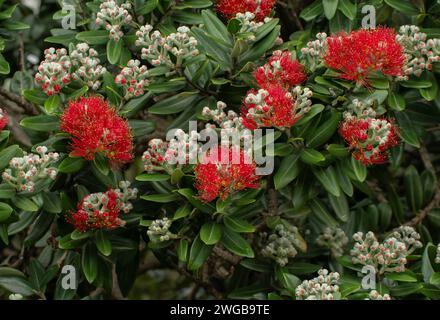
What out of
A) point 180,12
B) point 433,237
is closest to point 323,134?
point 180,12

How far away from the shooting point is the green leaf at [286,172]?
3.09m

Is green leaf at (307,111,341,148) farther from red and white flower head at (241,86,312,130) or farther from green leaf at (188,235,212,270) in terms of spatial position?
green leaf at (188,235,212,270)

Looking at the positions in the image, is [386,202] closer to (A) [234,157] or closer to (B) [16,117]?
(A) [234,157]

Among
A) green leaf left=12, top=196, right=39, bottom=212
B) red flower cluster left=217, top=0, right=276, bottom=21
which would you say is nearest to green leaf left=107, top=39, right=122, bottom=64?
red flower cluster left=217, top=0, right=276, bottom=21

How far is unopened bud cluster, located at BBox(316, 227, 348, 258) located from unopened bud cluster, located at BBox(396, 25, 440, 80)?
0.78 metres

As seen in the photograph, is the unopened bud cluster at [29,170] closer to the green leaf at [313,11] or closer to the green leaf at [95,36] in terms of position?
the green leaf at [95,36]

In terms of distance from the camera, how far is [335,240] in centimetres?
356

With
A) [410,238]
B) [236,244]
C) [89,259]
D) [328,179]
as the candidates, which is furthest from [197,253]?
[410,238]

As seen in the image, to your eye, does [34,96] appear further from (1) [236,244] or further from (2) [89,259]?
(1) [236,244]

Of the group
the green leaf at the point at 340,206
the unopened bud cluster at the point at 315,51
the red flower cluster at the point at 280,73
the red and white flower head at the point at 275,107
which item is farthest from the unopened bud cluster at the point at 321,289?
the unopened bud cluster at the point at 315,51

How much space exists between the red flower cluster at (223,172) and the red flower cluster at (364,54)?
542mm

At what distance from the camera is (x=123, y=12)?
127 inches

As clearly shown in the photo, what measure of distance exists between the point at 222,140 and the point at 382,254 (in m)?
0.83
